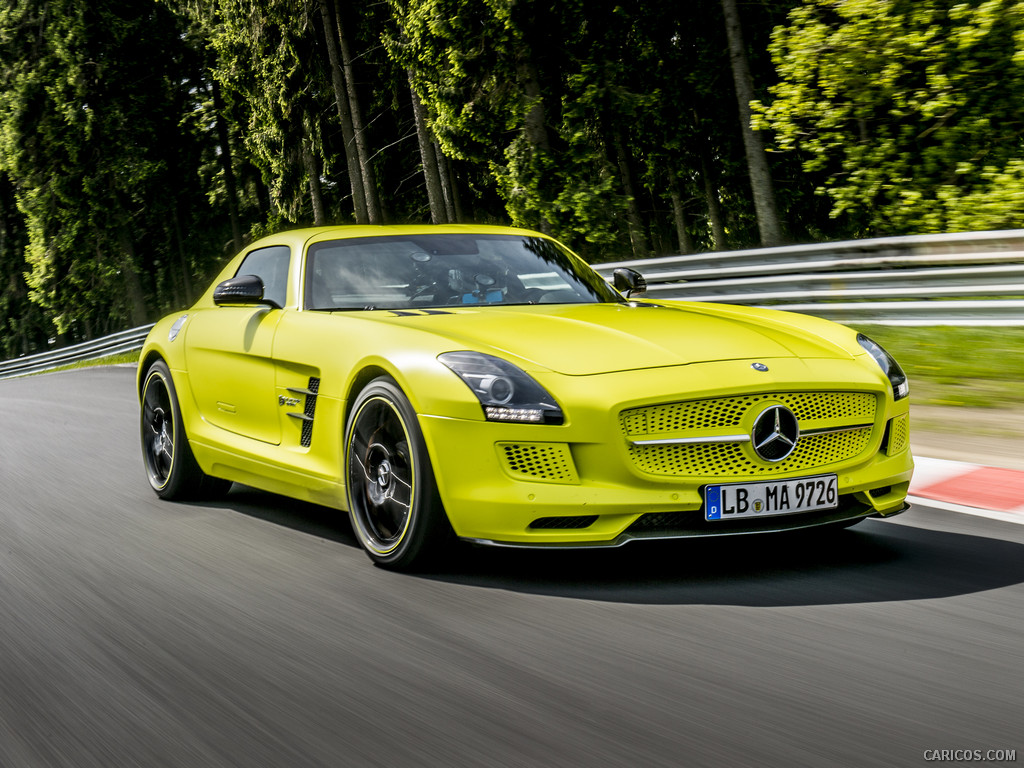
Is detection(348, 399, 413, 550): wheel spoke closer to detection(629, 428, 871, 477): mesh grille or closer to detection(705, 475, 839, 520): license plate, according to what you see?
detection(629, 428, 871, 477): mesh grille

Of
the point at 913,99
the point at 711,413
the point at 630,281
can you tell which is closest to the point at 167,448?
the point at 630,281

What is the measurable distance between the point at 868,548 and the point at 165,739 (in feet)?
9.32

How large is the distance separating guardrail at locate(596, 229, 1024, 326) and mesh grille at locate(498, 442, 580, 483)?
19.3 ft

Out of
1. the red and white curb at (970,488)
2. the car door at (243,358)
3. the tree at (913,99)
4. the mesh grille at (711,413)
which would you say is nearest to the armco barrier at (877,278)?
the red and white curb at (970,488)

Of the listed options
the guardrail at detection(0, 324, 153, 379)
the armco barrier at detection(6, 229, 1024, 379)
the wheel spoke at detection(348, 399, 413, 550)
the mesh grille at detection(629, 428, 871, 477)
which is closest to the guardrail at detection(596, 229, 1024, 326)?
the armco barrier at detection(6, 229, 1024, 379)

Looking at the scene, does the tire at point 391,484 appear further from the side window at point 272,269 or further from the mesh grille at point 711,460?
the side window at point 272,269

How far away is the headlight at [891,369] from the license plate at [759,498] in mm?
762

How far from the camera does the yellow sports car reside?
4.23 m

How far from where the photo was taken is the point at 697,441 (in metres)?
4.27

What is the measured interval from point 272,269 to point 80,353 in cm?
2555

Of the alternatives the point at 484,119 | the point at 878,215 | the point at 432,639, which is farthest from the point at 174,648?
the point at 484,119

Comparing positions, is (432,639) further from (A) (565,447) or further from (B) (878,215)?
(B) (878,215)

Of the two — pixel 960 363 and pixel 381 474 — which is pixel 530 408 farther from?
pixel 960 363

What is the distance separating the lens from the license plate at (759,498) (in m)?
4.20
